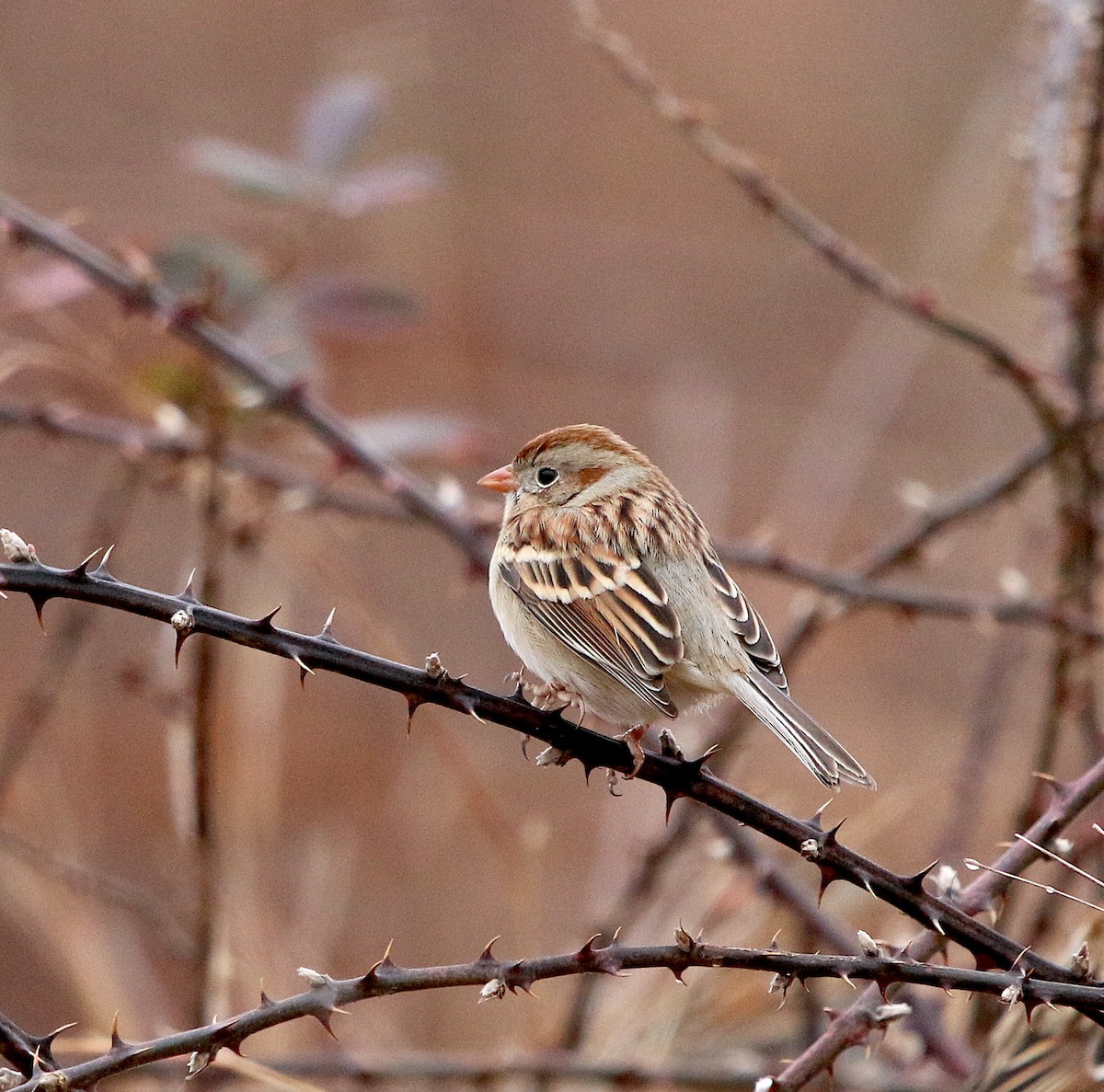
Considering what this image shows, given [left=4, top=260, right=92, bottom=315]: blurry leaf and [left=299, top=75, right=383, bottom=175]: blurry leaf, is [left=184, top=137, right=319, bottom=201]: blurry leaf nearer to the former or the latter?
[left=299, top=75, right=383, bottom=175]: blurry leaf

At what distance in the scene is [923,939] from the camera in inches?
67.4

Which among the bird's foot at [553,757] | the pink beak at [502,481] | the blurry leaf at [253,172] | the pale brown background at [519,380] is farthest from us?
the pale brown background at [519,380]

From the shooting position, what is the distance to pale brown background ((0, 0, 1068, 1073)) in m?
5.31

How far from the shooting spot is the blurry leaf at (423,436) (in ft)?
9.61

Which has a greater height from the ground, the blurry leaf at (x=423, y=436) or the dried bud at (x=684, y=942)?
the blurry leaf at (x=423, y=436)

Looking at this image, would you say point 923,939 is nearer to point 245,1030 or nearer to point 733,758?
point 245,1030

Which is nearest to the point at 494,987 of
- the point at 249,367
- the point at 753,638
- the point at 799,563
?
the point at 753,638

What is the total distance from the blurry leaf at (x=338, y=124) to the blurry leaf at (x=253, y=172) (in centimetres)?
5

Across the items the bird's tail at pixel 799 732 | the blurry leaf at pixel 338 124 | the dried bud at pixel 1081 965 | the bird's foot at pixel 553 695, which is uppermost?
the blurry leaf at pixel 338 124

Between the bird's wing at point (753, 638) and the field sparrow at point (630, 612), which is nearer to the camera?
the field sparrow at point (630, 612)

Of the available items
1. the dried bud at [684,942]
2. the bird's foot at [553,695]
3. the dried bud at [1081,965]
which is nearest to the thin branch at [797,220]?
the bird's foot at [553,695]

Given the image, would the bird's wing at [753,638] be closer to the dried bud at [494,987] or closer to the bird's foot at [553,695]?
the bird's foot at [553,695]

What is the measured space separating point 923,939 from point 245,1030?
789 millimetres

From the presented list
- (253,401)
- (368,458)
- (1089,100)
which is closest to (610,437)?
(368,458)
